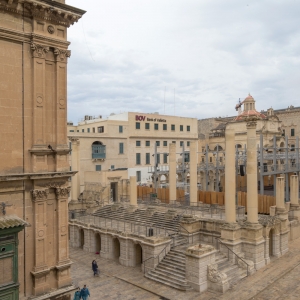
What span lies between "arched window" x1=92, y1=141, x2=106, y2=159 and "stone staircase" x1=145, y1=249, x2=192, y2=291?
26.2m

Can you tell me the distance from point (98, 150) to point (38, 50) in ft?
110

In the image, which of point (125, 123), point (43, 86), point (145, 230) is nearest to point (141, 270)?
point (145, 230)

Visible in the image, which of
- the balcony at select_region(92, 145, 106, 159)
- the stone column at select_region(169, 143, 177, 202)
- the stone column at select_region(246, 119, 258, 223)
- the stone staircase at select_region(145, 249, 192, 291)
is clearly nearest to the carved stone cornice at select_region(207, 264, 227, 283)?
the stone staircase at select_region(145, 249, 192, 291)

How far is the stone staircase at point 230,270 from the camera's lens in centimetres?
2130

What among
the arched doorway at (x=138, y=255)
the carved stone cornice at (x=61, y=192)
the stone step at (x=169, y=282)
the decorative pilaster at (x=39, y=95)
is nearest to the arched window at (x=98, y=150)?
the arched doorway at (x=138, y=255)

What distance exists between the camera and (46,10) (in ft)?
47.1

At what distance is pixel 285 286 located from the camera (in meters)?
20.7

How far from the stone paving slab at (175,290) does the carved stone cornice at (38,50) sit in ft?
47.2

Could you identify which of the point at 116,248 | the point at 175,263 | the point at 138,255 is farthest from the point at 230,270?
the point at 116,248

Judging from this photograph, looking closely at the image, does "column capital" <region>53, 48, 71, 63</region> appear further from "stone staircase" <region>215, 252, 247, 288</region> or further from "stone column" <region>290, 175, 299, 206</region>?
"stone column" <region>290, 175, 299, 206</region>

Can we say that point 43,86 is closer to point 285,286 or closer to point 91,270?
point 91,270

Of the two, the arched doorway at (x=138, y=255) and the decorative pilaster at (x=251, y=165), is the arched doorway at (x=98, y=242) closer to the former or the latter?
the arched doorway at (x=138, y=255)

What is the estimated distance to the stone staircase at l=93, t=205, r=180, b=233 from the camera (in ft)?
94.2

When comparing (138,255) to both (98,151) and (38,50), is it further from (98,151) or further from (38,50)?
(98,151)
